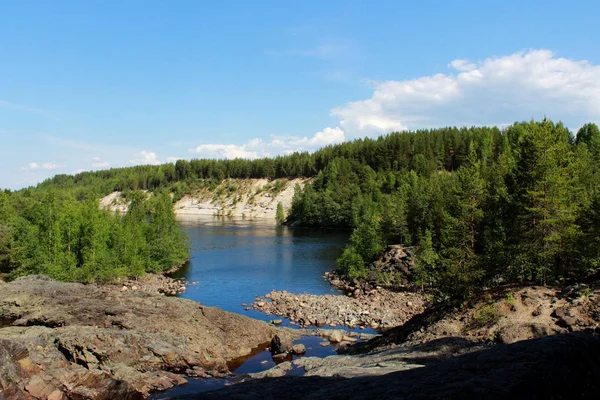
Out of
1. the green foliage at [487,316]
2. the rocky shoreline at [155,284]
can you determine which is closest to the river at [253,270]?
the rocky shoreline at [155,284]

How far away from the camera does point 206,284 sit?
172ft

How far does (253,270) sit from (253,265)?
3.68 m

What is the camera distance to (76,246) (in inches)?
2078

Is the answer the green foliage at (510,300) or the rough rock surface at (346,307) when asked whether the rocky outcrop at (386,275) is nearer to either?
the rough rock surface at (346,307)

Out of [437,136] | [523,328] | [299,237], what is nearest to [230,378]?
[523,328]

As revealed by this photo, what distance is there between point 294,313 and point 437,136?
399 feet

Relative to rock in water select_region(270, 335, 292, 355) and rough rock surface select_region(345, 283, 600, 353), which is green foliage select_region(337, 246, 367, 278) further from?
rough rock surface select_region(345, 283, 600, 353)

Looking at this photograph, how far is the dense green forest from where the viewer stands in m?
47.0

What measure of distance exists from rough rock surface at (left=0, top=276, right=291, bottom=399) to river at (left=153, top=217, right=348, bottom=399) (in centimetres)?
225

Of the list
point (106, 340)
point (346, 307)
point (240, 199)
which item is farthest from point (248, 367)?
point (240, 199)

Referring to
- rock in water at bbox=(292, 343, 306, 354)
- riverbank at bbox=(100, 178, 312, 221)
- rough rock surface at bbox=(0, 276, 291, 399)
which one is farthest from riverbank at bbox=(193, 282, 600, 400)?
riverbank at bbox=(100, 178, 312, 221)

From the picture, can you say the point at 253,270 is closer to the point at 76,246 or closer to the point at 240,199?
the point at 76,246

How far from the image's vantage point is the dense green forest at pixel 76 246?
47.0 meters

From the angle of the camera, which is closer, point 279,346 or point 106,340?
point 106,340
